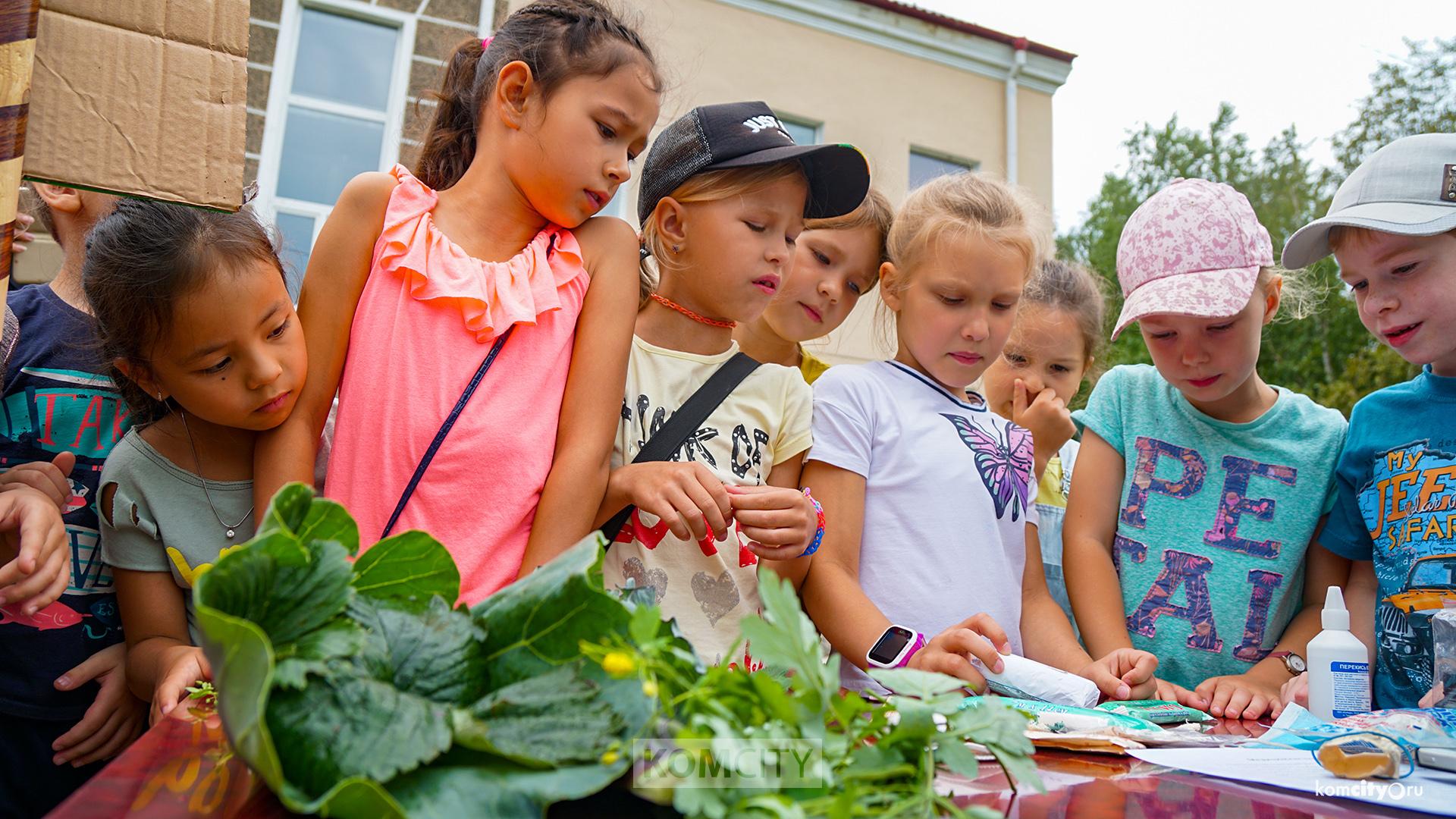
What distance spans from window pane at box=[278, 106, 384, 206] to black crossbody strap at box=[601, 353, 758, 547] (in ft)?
20.9

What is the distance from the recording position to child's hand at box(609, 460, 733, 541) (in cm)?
148

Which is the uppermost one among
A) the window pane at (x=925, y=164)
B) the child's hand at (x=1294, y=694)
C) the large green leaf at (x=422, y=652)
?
the window pane at (x=925, y=164)

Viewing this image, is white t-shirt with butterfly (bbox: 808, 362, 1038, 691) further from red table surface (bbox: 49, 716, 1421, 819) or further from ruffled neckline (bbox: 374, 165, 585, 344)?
red table surface (bbox: 49, 716, 1421, 819)

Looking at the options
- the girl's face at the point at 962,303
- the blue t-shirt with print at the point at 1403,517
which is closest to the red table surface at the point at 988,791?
the blue t-shirt with print at the point at 1403,517

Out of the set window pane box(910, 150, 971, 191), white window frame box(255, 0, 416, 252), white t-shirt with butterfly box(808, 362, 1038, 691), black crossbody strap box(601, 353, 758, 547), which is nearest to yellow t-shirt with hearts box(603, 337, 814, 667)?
black crossbody strap box(601, 353, 758, 547)

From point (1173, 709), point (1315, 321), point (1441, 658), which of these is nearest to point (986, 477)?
point (1173, 709)

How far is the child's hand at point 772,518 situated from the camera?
5.02 ft

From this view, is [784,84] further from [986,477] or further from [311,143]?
[986,477]

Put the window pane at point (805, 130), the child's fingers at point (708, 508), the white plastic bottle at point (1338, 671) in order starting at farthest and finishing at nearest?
the window pane at point (805, 130) → the white plastic bottle at point (1338, 671) → the child's fingers at point (708, 508)

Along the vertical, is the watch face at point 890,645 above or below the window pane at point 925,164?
below

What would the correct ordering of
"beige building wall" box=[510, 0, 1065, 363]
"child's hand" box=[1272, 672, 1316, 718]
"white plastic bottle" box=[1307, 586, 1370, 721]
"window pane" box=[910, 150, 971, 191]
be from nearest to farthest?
"white plastic bottle" box=[1307, 586, 1370, 721] → "child's hand" box=[1272, 672, 1316, 718] → "beige building wall" box=[510, 0, 1065, 363] → "window pane" box=[910, 150, 971, 191]

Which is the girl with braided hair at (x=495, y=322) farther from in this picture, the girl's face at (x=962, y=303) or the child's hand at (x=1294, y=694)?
the child's hand at (x=1294, y=694)

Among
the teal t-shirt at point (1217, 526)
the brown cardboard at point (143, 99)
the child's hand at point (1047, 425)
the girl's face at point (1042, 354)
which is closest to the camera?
the brown cardboard at point (143, 99)

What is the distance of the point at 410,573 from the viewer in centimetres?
70
